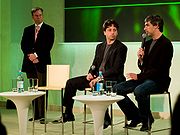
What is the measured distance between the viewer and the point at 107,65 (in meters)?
4.51

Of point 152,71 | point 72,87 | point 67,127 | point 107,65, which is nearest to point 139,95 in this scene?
point 152,71

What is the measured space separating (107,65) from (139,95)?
0.73 meters

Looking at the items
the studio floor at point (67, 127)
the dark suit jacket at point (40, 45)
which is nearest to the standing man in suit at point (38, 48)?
the dark suit jacket at point (40, 45)

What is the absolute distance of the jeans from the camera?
12.9ft

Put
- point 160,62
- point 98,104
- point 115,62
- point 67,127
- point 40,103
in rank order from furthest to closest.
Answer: point 40,103, point 67,127, point 115,62, point 160,62, point 98,104

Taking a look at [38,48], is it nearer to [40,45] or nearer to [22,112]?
[40,45]

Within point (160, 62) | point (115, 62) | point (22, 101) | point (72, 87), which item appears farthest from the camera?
point (72, 87)

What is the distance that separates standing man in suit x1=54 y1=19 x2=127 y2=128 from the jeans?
244 mm

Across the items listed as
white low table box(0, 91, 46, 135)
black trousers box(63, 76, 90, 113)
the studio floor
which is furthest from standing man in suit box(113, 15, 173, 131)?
white low table box(0, 91, 46, 135)

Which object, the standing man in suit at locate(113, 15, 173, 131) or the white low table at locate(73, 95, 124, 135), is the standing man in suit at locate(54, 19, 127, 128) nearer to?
the standing man in suit at locate(113, 15, 173, 131)

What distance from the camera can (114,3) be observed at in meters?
6.09

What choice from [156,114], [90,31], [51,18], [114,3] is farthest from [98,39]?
[156,114]

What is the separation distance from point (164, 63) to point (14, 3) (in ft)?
12.8

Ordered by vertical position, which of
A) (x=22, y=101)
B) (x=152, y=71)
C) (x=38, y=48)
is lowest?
(x=22, y=101)
